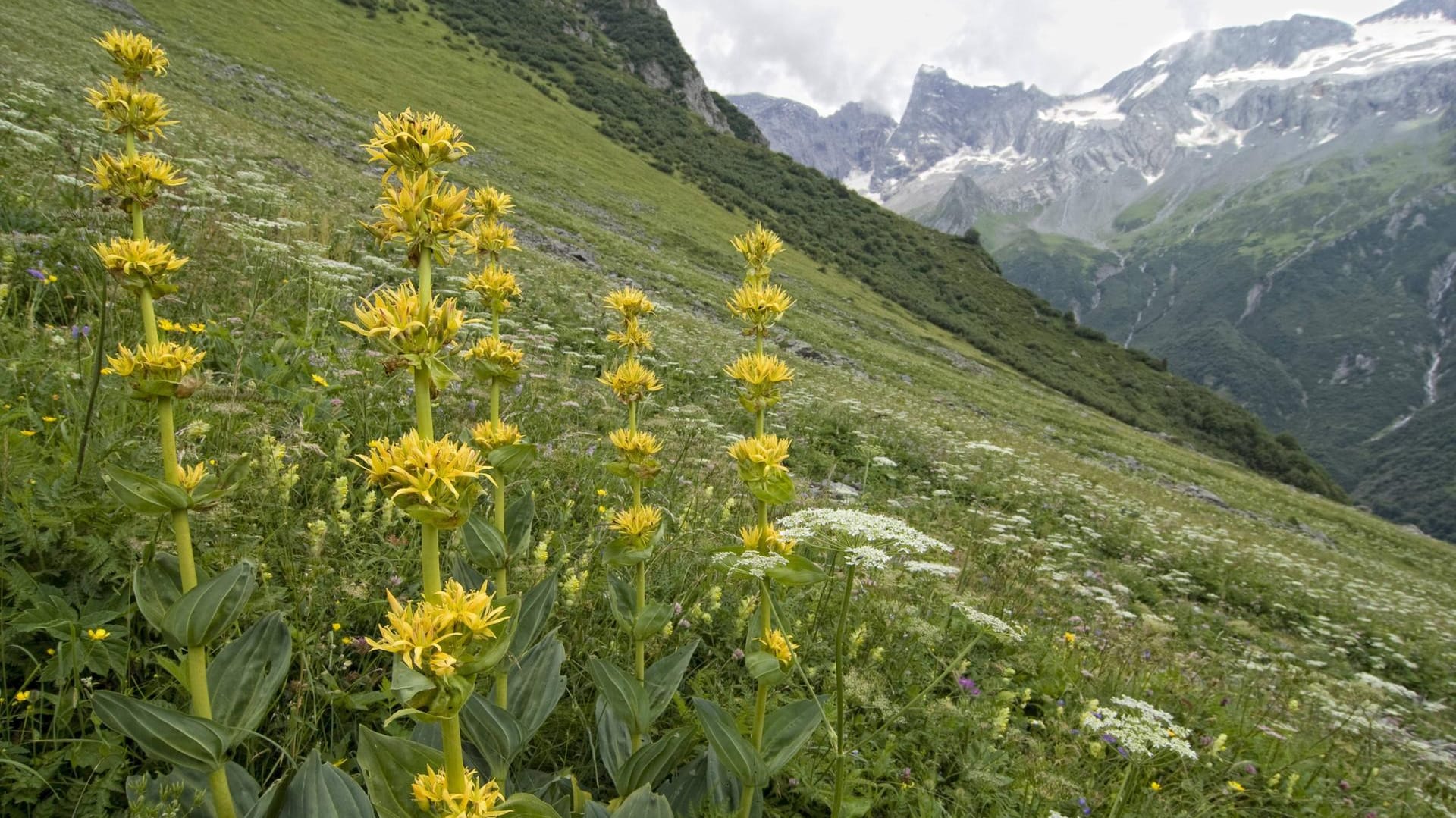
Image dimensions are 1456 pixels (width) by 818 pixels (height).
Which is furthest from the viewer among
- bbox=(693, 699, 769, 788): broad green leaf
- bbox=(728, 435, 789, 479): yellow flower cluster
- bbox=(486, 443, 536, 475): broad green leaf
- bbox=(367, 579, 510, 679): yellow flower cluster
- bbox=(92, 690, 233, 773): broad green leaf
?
bbox=(728, 435, 789, 479): yellow flower cluster

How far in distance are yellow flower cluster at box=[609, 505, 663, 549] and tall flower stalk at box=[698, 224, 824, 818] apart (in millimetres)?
399

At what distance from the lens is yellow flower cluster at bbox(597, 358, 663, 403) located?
274 centimetres

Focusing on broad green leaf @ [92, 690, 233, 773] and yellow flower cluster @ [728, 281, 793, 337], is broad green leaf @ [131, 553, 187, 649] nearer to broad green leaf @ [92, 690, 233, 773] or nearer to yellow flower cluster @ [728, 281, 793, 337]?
broad green leaf @ [92, 690, 233, 773]

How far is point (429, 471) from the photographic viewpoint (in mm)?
1310

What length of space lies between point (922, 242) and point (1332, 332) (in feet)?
647

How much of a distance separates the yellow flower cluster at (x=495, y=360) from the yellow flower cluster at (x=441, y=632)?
125 centimetres

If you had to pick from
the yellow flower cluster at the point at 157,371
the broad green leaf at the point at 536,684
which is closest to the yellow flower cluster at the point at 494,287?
the yellow flower cluster at the point at 157,371

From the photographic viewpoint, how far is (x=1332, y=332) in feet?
629

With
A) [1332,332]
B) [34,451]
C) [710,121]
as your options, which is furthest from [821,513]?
[1332,332]

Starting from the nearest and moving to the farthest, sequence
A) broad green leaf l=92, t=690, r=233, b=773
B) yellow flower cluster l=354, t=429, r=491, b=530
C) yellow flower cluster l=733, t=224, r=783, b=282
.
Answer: yellow flower cluster l=354, t=429, r=491, b=530 < broad green leaf l=92, t=690, r=233, b=773 < yellow flower cluster l=733, t=224, r=783, b=282

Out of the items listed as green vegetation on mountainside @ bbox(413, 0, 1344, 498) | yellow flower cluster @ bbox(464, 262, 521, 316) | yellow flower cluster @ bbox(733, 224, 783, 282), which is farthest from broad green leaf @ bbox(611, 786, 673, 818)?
green vegetation on mountainside @ bbox(413, 0, 1344, 498)

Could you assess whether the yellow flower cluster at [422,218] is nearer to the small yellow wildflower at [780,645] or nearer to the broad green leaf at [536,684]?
the broad green leaf at [536,684]

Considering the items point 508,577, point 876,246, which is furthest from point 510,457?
point 876,246

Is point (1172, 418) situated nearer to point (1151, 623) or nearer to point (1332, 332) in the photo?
point (1151, 623)
